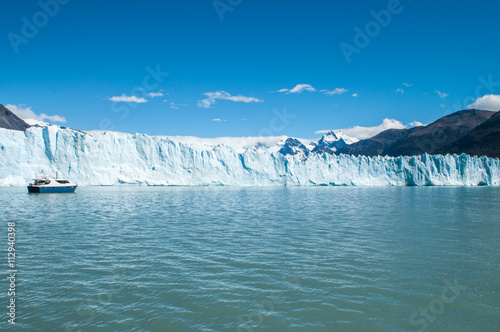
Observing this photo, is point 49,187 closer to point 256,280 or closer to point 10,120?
point 256,280

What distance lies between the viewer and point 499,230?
14.5 meters

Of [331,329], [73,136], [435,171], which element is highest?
[73,136]

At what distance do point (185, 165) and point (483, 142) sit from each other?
126192mm

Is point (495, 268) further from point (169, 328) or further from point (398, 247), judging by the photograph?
point (169, 328)

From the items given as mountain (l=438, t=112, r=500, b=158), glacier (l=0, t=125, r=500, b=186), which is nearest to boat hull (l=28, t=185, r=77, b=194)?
glacier (l=0, t=125, r=500, b=186)

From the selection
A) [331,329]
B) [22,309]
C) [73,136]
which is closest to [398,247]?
[331,329]

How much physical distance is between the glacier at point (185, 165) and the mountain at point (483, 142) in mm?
58044

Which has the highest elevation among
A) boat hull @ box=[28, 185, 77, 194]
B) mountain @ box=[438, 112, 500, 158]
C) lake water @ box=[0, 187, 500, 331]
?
mountain @ box=[438, 112, 500, 158]

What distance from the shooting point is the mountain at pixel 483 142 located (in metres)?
120

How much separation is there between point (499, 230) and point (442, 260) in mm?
7387

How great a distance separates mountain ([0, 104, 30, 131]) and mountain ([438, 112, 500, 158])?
216319 millimetres

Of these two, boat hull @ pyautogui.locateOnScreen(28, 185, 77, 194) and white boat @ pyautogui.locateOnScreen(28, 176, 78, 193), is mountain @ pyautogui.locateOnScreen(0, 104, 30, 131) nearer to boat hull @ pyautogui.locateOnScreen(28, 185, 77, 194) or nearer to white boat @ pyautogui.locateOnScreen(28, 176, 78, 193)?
white boat @ pyautogui.locateOnScreen(28, 176, 78, 193)

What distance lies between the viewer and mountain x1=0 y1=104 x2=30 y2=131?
551 feet

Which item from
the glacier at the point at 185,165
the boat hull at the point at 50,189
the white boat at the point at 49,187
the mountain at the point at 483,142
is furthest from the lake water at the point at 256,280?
the mountain at the point at 483,142
